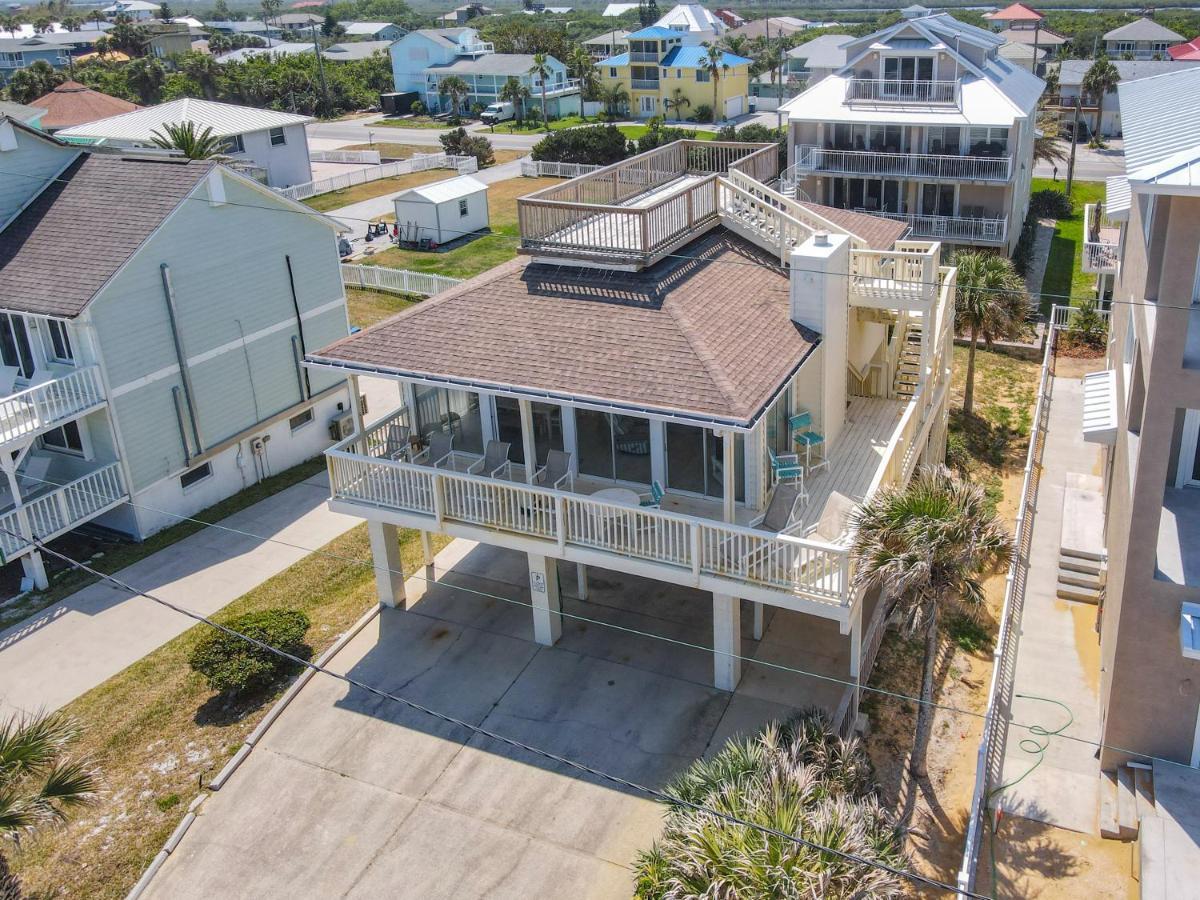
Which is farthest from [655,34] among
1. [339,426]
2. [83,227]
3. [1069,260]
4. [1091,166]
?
[83,227]

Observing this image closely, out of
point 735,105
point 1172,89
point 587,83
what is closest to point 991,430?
point 1172,89

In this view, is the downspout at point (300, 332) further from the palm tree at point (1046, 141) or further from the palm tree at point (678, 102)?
the palm tree at point (678, 102)

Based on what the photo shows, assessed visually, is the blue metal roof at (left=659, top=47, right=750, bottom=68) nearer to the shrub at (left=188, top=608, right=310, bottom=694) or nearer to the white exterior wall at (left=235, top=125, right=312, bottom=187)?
the white exterior wall at (left=235, top=125, right=312, bottom=187)

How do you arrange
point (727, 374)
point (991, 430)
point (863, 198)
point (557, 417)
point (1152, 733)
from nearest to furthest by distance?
point (1152, 733) → point (727, 374) → point (557, 417) → point (991, 430) → point (863, 198)

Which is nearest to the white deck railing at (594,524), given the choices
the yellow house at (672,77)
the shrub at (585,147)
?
the shrub at (585,147)

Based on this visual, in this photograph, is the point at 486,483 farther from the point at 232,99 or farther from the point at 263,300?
the point at 232,99

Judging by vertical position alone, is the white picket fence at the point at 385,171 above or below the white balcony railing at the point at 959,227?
above
